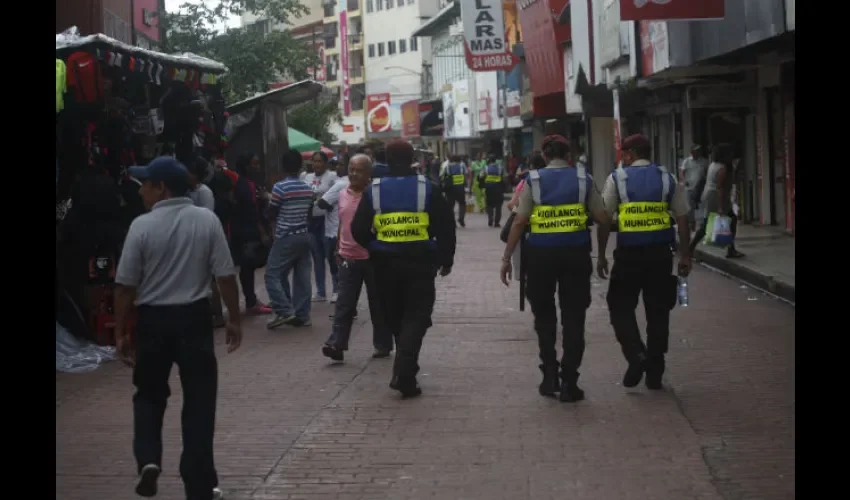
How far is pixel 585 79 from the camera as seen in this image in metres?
33.4

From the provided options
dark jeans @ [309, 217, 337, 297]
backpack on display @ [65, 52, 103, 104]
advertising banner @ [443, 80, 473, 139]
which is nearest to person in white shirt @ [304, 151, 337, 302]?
dark jeans @ [309, 217, 337, 297]

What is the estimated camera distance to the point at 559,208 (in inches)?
367

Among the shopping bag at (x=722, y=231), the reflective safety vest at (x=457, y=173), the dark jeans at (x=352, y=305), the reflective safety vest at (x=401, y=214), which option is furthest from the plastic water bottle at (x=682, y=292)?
the reflective safety vest at (x=457, y=173)

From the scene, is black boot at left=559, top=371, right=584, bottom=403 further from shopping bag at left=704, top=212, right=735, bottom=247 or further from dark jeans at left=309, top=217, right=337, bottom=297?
shopping bag at left=704, top=212, right=735, bottom=247

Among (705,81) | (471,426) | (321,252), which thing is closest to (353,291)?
(471,426)

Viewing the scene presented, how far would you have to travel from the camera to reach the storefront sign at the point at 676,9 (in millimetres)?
16656

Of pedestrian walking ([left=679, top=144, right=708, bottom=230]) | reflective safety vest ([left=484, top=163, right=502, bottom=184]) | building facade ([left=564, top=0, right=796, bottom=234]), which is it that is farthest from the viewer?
reflective safety vest ([left=484, top=163, right=502, bottom=184])

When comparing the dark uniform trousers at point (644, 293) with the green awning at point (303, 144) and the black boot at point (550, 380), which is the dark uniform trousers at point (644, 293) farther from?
the green awning at point (303, 144)

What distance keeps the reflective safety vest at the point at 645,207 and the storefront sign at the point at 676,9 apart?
299 inches

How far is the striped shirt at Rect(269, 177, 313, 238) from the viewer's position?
45.7ft

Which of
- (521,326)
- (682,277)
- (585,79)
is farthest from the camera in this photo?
(585,79)

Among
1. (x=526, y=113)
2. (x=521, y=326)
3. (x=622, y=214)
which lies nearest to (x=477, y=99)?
(x=526, y=113)

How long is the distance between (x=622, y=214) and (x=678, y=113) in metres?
22.3
